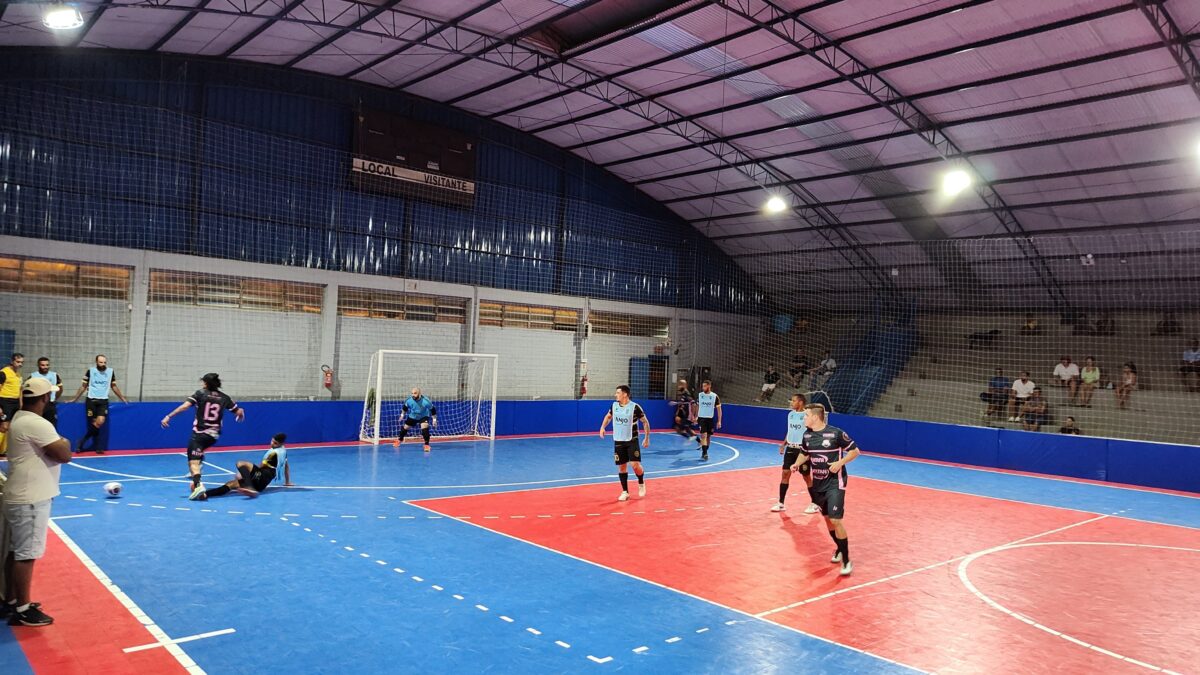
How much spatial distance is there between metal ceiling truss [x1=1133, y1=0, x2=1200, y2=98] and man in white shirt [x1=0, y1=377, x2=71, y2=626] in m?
21.5

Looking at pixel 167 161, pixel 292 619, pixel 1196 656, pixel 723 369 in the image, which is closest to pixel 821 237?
pixel 723 369

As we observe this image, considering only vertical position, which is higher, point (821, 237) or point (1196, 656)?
point (821, 237)

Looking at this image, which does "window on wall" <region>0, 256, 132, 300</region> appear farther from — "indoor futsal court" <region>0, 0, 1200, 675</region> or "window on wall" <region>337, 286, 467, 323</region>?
"window on wall" <region>337, 286, 467, 323</region>

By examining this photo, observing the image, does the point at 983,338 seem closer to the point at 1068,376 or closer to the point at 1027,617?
the point at 1068,376

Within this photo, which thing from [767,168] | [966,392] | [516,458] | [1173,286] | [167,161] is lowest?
[516,458]

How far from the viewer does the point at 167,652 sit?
6219 millimetres

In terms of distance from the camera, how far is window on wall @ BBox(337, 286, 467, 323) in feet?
87.4

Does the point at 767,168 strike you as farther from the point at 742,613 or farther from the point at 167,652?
the point at 167,652

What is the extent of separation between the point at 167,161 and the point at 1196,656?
2617 centimetres

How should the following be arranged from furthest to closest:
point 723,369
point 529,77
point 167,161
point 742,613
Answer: point 723,369, point 529,77, point 167,161, point 742,613

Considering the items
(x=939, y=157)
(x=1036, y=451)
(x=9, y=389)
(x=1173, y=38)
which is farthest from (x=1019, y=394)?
(x=9, y=389)

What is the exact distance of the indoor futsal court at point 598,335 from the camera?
300 inches

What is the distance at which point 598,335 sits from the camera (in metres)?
33.3

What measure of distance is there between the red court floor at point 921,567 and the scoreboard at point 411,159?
53.0 ft
